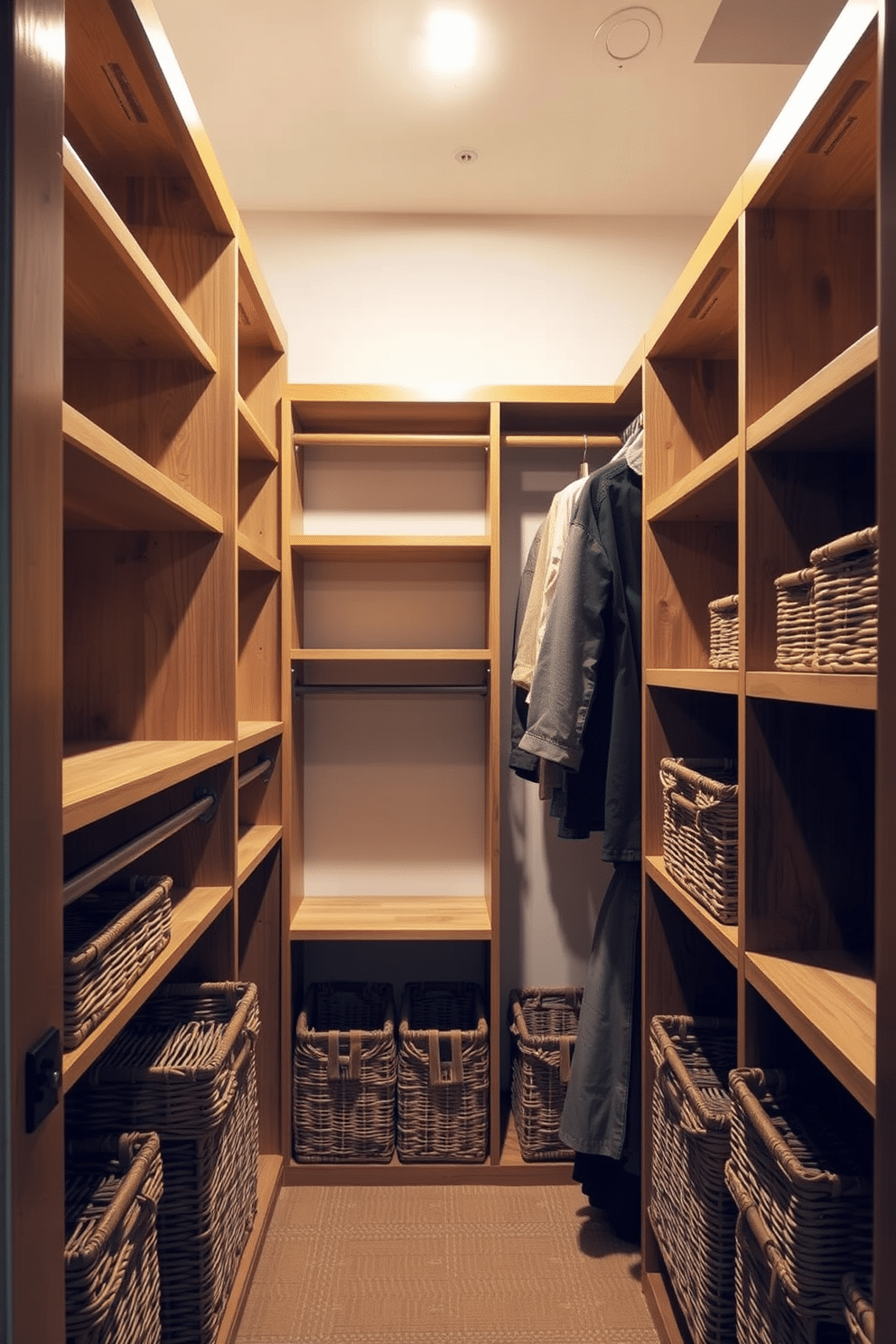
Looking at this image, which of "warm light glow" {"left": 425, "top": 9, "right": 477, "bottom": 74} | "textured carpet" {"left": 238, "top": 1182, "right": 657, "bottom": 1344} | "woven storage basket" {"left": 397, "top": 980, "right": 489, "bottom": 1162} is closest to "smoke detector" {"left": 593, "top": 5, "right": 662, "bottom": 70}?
"warm light glow" {"left": 425, "top": 9, "right": 477, "bottom": 74}

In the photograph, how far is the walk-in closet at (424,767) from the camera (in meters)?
0.84

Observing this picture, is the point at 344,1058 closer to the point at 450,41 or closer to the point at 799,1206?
the point at 799,1206

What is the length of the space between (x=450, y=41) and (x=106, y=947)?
6.28 feet

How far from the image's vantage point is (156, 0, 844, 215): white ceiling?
5.99 ft

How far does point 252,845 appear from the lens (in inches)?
84.8

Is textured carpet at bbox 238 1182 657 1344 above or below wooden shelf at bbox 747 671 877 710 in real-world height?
below

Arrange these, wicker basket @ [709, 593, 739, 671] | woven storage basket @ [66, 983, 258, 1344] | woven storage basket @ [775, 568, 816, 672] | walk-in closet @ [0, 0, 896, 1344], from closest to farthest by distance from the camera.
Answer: walk-in closet @ [0, 0, 896, 1344], woven storage basket @ [775, 568, 816, 672], woven storage basket @ [66, 983, 258, 1344], wicker basket @ [709, 593, 739, 671]

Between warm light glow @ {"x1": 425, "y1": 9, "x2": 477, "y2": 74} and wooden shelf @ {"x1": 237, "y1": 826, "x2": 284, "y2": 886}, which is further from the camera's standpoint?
wooden shelf @ {"x1": 237, "y1": 826, "x2": 284, "y2": 886}

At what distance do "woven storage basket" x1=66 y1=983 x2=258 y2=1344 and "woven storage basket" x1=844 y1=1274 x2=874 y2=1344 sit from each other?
2.99 ft

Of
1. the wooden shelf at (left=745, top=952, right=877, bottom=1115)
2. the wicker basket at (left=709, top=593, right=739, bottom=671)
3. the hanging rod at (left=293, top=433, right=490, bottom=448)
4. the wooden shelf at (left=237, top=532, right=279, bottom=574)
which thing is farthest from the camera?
the hanging rod at (left=293, top=433, right=490, bottom=448)

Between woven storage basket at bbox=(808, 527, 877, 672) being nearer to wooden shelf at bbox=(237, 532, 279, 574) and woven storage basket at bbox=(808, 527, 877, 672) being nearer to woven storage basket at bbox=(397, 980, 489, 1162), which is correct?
wooden shelf at bbox=(237, 532, 279, 574)

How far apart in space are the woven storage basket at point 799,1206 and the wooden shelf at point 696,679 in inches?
24.0

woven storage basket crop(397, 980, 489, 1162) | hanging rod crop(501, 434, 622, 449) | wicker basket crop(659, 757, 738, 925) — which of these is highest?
hanging rod crop(501, 434, 622, 449)

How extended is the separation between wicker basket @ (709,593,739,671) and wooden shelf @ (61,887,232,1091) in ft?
3.49
